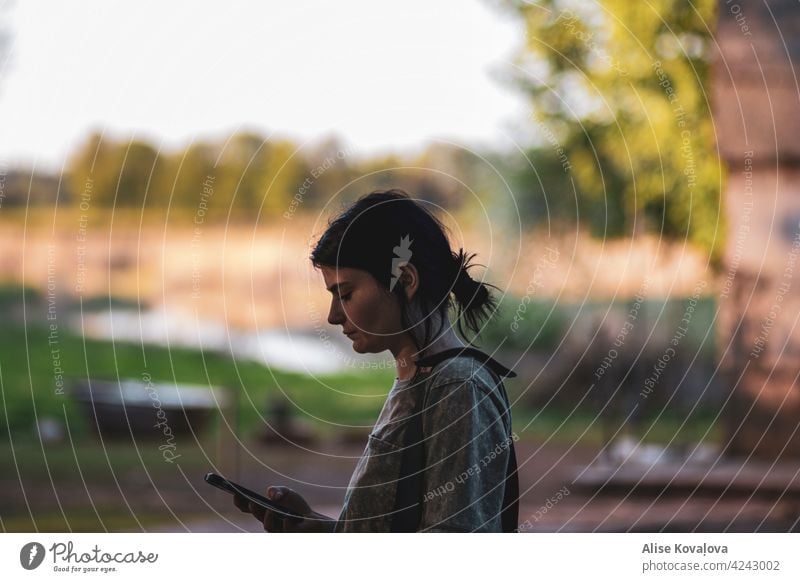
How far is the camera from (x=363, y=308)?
209 cm

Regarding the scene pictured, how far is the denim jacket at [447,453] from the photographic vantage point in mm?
1886

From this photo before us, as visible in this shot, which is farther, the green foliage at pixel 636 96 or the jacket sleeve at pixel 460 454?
the green foliage at pixel 636 96

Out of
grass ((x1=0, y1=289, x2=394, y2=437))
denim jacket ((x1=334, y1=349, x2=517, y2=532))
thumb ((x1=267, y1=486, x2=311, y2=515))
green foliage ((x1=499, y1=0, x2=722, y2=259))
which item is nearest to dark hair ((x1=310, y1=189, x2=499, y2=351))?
denim jacket ((x1=334, y1=349, x2=517, y2=532))

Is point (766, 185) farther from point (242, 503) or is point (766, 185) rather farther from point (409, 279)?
point (242, 503)

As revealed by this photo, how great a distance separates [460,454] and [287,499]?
0.37m

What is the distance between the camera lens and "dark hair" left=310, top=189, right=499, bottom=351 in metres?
2.08

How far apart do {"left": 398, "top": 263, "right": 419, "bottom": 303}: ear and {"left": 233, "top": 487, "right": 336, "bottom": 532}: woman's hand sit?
1.29ft

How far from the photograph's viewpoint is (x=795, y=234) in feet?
23.6

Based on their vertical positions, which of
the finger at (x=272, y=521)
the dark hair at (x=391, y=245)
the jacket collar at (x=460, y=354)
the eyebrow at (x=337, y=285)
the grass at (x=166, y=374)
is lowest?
the grass at (x=166, y=374)

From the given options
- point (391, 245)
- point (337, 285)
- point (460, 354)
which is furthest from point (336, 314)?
point (460, 354)

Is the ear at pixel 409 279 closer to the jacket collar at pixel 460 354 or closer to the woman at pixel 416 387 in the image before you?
the woman at pixel 416 387

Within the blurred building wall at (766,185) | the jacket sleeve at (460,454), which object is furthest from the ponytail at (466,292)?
the blurred building wall at (766,185)

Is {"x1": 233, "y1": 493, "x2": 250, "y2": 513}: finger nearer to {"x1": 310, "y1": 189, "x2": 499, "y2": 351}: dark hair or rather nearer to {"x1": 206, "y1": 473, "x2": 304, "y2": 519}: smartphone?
{"x1": 206, "y1": 473, "x2": 304, "y2": 519}: smartphone
